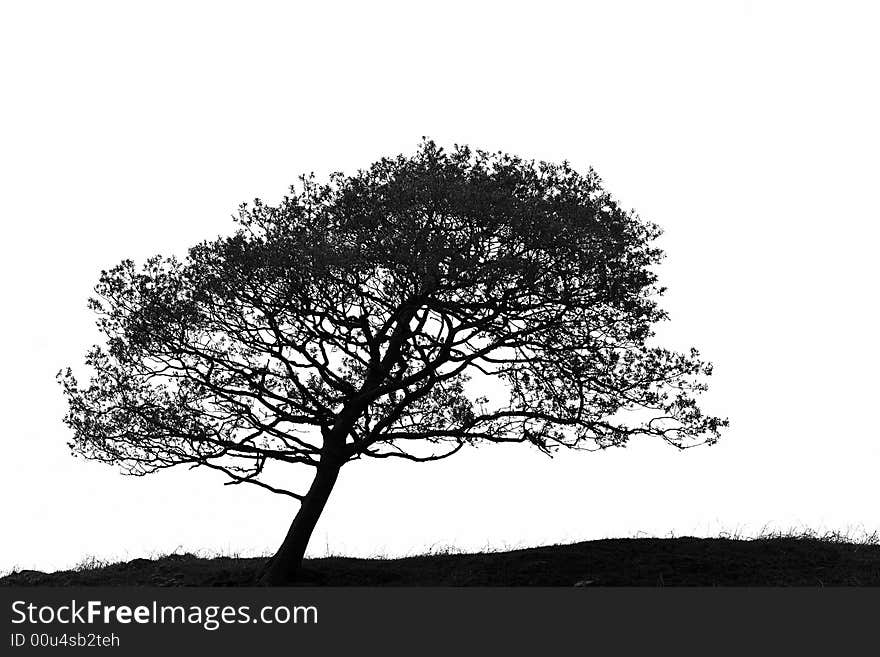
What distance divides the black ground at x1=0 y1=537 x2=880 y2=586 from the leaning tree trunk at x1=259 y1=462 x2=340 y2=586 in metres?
0.48

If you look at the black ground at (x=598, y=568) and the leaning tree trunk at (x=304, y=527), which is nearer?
the black ground at (x=598, y=568)

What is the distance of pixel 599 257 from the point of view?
61.6 feet

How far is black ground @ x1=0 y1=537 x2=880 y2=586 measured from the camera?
19383 millimetres

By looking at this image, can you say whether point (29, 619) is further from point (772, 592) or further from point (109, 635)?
point (772, 592)

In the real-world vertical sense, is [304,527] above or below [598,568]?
above

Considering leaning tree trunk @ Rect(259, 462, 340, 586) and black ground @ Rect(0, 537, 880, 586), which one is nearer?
black ground @ Rect(0, 537, 880, 586)

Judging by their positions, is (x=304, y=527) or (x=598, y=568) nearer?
(x=598, y=568)

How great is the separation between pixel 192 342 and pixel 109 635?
23.9ft

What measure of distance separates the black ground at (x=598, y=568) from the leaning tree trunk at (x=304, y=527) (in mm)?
477

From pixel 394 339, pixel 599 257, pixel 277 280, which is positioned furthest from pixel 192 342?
pixel 599 257

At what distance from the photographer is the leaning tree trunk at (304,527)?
2056 centimetres

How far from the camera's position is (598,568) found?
20.4 meters

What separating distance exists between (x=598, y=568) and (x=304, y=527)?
6567mm

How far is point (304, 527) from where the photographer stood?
20641 mm
